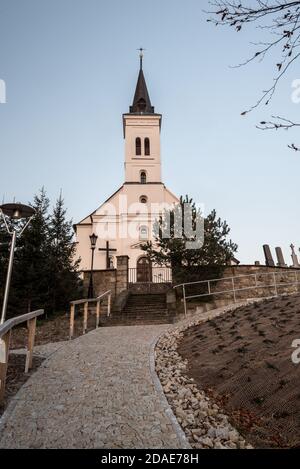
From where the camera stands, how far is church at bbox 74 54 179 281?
23.6m

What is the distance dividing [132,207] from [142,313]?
13.8m

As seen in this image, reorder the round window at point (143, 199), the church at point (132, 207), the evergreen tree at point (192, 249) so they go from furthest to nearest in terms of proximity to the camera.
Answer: the round window at point (143, 199)
the church at point (132, 207)
the evergreen tree at point (192, 249)

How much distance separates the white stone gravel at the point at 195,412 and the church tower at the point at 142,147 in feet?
71.7

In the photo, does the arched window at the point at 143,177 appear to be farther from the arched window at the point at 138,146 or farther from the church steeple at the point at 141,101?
the church steeple at the point at 141,101

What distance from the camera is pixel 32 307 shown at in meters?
14.2

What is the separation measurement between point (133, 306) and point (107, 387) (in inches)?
368

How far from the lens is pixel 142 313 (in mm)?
12312

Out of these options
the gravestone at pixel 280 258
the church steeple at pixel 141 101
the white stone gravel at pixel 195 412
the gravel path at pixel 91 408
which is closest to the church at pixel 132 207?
the church steeple at pixel 141 101

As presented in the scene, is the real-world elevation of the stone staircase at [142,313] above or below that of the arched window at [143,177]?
below

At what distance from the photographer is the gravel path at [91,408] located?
9.06ft

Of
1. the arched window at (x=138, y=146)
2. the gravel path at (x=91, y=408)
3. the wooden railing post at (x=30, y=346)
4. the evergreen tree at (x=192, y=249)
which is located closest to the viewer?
the gravel path at (x=91, y=408)

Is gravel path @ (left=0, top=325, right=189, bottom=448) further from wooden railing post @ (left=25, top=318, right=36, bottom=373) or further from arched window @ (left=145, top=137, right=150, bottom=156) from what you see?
arched window @ (left=145, top=137, right=150, bottom=156)

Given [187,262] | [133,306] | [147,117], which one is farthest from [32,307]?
[147,117]
